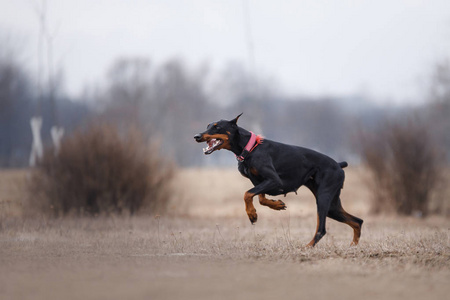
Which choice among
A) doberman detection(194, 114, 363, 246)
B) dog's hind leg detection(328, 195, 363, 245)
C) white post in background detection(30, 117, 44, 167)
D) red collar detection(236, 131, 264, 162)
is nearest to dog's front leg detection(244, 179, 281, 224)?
doberman detection(194, 114, 363, 246)

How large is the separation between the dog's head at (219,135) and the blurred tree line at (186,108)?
63.5 ft

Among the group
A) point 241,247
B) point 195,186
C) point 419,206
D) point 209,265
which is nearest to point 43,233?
point 241,247

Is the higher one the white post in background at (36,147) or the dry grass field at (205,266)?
the white post in background at (36,147)

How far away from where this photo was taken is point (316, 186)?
7.99 metres

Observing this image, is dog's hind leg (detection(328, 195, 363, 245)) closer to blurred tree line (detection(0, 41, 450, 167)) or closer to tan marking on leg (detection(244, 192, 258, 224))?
tan marking on leg (detection(244, 192, 258, 224))

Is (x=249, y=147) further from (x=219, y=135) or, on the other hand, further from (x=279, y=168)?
(x=279, y=168)

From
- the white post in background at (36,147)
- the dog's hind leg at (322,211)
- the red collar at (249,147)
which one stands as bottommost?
the dog's hind leg at (322,211)

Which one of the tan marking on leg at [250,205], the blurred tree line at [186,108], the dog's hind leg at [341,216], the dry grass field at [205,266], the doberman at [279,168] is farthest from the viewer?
the blurred tree line at [186,108]

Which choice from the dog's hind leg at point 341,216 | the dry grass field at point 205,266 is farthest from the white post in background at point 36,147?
the dog's hind leg at point 341,216

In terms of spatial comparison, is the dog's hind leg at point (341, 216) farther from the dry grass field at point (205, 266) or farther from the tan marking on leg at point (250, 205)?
the tan marking on leg at point (250, 205)

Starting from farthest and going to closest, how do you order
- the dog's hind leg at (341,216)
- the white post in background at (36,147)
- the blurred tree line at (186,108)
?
the blurred tree line at (186,108) < the white post in background at (36,147) < the dog's hind leg at (341,216)

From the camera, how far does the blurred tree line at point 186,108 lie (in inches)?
1502

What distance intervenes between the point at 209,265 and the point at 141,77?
156 ft

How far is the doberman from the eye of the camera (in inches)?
296
